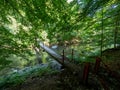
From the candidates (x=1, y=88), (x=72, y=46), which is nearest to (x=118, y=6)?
(x=1, y=88)

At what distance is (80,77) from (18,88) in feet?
6.60

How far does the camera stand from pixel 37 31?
412 centimetres

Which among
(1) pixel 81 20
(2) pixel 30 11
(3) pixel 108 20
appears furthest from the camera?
(3) pixel 108 20

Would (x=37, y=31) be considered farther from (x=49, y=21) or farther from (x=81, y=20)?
(x=81, y=20)

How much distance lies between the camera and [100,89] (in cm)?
354

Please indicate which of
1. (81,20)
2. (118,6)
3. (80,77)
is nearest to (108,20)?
(118,6)

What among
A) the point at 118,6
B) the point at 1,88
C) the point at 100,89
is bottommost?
the point at 1,88

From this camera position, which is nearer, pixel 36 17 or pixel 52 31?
pixel 36 17

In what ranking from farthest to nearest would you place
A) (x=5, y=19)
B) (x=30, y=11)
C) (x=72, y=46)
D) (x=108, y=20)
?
(x=72, y=46) → (x=108, y=20) → (x=5, y=19) → (x=30, y=11)

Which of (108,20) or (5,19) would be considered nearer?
(5,19)

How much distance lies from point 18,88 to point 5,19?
2.17 metres

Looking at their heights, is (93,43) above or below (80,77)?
above

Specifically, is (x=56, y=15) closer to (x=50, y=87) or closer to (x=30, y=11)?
(x=30, y=11)

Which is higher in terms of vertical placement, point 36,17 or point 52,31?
point 36,17
